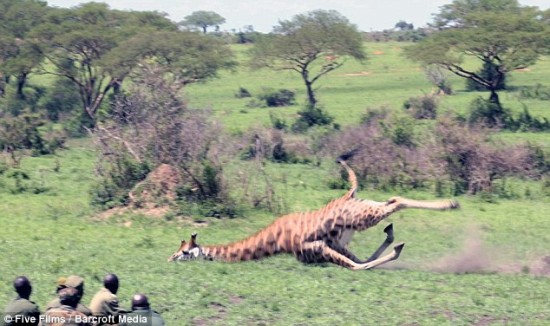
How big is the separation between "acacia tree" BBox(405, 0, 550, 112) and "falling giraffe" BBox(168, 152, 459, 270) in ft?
74.9

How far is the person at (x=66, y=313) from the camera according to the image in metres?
8.37

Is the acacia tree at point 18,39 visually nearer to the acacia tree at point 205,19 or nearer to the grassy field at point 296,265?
the grassy field at point 296,265

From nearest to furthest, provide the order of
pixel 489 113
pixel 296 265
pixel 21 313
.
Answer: pixel 21 313 < pixel 296 265 < pixel 489 113

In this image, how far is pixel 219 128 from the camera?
21.9 m

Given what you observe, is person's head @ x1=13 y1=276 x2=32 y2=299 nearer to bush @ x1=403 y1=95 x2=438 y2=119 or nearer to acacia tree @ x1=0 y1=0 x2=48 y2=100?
bush @ x1=403 y1=95 x2=438 y2=119

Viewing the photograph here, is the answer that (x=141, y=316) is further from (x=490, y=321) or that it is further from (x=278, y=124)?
(x=278, y=124)

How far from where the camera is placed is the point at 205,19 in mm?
93000

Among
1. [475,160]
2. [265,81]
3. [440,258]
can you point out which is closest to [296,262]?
[440,258]

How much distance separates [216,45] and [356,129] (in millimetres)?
14597

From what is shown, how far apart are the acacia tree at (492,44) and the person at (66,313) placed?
29.6m

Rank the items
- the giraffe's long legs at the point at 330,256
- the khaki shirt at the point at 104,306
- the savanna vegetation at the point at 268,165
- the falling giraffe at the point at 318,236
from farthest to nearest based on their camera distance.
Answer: the falling giraffe at the point at 318,236
the giraffe's long legs at the point at 330,256
the savanna vegetation at the point at 268,165
the khaki shirt at the point at 104,306

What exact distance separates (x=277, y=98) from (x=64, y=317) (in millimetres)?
36468

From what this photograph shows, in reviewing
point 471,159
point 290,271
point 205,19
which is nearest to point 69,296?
point 290,271

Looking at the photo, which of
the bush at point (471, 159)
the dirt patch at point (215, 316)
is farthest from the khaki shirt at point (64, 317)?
the bush at point (471, 159)
